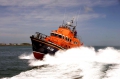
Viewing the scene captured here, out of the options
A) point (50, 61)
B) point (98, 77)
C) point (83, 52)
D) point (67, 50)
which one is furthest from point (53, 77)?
point (83, 52)

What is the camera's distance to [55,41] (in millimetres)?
21562

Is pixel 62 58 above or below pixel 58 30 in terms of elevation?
below

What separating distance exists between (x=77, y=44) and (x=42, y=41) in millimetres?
5028

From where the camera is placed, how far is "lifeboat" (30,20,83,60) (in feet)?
66.5

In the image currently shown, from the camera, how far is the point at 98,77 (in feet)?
37.1

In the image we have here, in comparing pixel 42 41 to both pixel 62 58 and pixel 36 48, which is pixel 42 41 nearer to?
pixel 36 48

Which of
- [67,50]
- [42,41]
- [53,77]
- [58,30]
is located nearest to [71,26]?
[58,30]

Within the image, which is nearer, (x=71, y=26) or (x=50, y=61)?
(x=50, y=61)

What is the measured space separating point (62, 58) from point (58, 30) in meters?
3.77

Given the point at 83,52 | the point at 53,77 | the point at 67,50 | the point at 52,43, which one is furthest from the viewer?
the point at 83,52

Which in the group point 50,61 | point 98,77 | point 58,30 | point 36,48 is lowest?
point 98,77

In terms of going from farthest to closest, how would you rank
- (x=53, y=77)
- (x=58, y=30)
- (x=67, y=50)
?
(x=58, y=30) < (x=67, y=50) < (x=53, y=77)

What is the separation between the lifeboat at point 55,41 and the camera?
2028 centimetres

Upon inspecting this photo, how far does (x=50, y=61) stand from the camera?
20203 millimetres
